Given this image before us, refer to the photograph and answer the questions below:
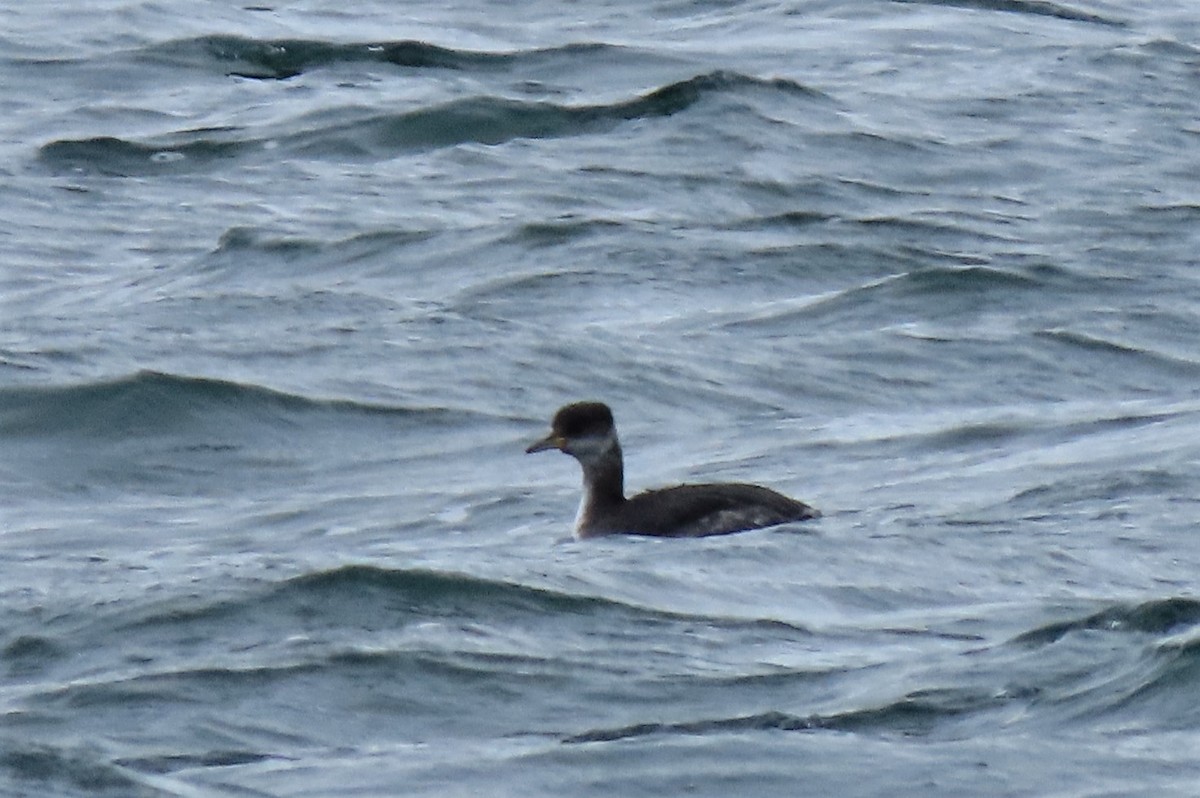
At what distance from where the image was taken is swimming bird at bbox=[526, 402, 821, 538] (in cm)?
1154

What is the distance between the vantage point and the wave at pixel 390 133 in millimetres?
19375

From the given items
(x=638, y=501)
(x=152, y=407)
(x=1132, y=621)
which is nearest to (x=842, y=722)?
(x=1132, y=621)

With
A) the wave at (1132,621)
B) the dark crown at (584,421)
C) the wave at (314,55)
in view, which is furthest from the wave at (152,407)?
the wave at (314,55)

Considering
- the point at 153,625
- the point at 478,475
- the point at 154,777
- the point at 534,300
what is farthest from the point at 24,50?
the point at 154,777

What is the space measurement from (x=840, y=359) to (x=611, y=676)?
572 centimetres

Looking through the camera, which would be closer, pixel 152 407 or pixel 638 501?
pixel 638 501

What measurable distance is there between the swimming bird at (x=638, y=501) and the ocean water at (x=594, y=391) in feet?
0.39

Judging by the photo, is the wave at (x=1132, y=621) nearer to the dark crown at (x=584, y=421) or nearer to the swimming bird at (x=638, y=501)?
the swimming bird at (x=638, y=501)

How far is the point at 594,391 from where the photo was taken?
14.5 metres

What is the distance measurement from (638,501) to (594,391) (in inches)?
103

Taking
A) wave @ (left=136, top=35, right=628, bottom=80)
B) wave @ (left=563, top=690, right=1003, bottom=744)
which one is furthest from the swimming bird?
wave @ (left=136, top=35, right=628, bottom=80)

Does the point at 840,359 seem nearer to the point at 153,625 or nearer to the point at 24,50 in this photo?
the point at 153,625

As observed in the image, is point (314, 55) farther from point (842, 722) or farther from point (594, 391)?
point (842, 722)

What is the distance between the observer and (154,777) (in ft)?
27.9
